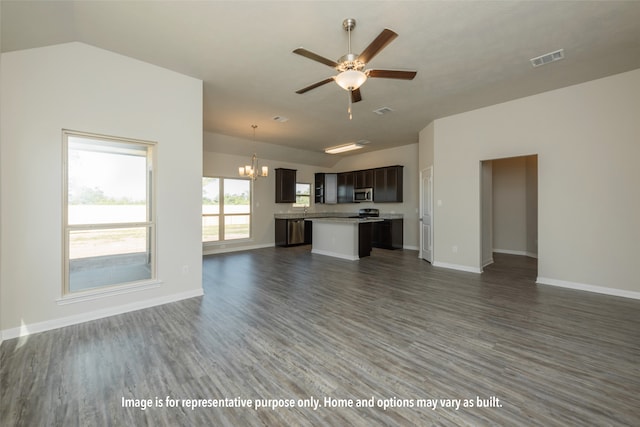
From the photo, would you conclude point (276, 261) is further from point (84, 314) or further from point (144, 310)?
point (84, 314)

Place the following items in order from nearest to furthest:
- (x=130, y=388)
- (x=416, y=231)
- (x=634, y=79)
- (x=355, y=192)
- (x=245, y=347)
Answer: (x=130, y=388) < (x=245, y=347) < (x=634, y=79) < (x=416, y=231) < (x=355, y=192)

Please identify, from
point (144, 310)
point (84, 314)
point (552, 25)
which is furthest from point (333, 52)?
point (84, 314)

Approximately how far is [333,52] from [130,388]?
Answer: 3652mm

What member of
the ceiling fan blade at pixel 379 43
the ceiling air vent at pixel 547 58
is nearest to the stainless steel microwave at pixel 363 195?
the ceiling air vent at pixel 547 58

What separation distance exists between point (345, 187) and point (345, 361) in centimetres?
744

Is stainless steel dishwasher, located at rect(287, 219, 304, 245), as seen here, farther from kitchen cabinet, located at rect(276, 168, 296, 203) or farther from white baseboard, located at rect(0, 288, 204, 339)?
white baseboard, located at rect(0, 288, 204, 339)

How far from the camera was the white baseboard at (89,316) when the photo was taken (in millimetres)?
2611

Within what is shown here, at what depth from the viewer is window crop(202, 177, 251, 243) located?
716cm

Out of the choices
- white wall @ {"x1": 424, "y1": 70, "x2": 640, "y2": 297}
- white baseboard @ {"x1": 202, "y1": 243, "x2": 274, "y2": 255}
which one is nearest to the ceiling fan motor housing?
white wall @ {"x1": 424, "y1": 70, "x2": 640, "y2": 297}

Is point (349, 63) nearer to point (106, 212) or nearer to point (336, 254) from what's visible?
point (106, 212)

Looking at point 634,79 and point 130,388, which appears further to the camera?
point 634,79

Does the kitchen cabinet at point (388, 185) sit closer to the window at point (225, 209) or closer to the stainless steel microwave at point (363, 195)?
the stainless steel microwave at point (363, 195)

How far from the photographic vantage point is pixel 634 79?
3555 millimetres

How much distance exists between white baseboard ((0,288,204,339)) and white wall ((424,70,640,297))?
17.0 ft
